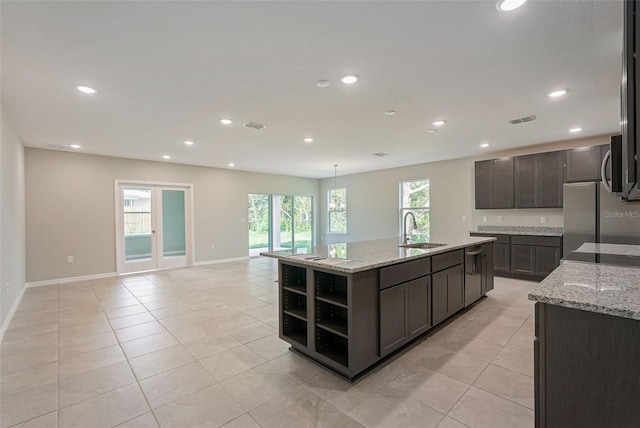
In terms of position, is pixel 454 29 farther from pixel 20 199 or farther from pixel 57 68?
pixel 20 199

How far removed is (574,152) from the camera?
485 cm

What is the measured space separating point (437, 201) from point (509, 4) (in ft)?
18.4

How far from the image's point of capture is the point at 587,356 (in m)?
1.18

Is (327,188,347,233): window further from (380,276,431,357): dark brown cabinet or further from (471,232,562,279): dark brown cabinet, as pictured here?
(380,276,431,357): dark brown cabinet

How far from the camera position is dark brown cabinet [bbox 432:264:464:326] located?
3006 millimetres

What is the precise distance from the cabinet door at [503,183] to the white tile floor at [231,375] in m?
2.35

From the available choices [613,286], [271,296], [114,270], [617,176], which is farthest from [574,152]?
[114,270]

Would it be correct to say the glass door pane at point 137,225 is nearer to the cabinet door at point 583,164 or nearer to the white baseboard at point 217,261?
the white baseboard at point 217,261

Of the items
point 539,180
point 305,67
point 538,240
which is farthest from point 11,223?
point 539,180

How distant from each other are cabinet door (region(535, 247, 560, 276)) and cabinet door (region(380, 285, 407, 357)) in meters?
3.97

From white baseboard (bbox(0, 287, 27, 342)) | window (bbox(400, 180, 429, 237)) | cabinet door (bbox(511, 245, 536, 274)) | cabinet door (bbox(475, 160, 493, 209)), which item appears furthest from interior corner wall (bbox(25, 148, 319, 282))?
cabinet door (bbox(511, 245, 536, 274))

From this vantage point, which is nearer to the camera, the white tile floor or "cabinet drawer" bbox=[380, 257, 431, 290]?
the white tile floor

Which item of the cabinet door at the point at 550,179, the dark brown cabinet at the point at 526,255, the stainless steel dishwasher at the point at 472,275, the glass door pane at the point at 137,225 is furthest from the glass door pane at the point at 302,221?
the cabinet door at the point at 550,179

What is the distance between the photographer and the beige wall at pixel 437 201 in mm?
5672
